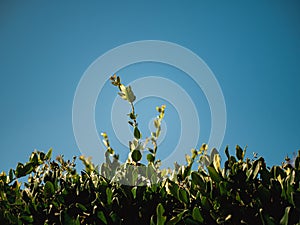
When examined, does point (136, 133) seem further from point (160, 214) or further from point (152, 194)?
point (160, 214)

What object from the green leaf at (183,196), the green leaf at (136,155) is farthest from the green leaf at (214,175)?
the green leaf at (136,155)

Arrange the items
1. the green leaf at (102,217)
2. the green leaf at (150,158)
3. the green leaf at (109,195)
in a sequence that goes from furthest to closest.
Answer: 1. the green leaf at (150,158)
2. the green leaf at (109,195)
3. the green leaf at (102,217)

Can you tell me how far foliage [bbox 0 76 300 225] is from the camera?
2041 mm

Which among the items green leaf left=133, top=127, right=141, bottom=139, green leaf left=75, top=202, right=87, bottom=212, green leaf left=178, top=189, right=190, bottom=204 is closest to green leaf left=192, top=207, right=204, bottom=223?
green leaf left=178, top=189, right=190, bottom=204

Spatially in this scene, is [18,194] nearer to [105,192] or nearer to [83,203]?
[83,203]

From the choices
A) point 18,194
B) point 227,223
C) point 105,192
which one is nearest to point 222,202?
point 227,223

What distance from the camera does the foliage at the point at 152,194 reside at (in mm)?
2041

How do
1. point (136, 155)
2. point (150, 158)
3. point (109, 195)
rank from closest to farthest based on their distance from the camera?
point (109, 195) < point (136, 155) < point (150, 158)

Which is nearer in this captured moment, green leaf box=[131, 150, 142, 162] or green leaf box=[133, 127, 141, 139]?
green leaf box=[131, 150, 142, 162]

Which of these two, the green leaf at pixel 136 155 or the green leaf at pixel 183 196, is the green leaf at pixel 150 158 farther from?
the green leaf at pixel 183 196

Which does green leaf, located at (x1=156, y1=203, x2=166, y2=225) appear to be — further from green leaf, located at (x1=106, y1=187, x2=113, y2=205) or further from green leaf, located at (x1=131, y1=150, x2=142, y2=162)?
green leaf, located at (x1=131, y1=150, x2=142, y2=162)

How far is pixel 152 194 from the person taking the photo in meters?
2.40

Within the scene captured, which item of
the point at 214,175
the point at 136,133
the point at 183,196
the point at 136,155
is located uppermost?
the point at 136,133

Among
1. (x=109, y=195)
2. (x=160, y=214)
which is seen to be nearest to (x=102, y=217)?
(x=109, y=195)
